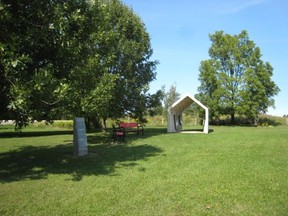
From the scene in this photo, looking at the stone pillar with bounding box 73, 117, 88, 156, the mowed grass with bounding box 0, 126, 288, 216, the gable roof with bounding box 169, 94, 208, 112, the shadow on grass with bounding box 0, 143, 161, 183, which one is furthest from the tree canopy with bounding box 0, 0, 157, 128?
the gable roof with bounding box 169, 94, 208, 112

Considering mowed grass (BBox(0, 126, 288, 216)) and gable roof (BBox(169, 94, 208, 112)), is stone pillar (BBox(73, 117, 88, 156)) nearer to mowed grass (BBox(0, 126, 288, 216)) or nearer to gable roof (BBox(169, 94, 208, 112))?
mowed grass (BBox(0, 126, 288, 216))

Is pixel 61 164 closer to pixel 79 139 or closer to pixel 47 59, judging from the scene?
pixel 79 139

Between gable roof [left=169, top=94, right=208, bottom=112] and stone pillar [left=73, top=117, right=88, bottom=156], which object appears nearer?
stone pillar [left=73, top=117, right=88, bottom=156]

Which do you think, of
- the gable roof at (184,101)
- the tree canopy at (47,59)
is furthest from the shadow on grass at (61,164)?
the gable roof at (184,101)

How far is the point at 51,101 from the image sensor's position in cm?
873

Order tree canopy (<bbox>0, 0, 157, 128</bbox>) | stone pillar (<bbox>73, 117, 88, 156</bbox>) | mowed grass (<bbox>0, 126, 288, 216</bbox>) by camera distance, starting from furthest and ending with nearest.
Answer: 1. stone pillar (<bbox>73, 117, 88, 156</bbox>)
2. tree canopy (<bbox>0, 0, 157, 128</bbox>)
3. mowed grass (<bbox>0, 126, 288, 216</bbox>)

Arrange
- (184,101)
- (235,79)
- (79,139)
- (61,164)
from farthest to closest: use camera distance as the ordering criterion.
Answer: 1. (235,79)
2. (184,101)
3. (79,139)
4. (61,164)

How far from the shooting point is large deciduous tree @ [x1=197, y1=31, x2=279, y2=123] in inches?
1795

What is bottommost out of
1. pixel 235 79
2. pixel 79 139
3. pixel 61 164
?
pixel 61 164

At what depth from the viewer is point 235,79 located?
47.3m

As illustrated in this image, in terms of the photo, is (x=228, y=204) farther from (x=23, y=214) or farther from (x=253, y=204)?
(x=23, y=214)

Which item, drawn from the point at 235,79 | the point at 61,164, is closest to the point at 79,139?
the point at 61,164

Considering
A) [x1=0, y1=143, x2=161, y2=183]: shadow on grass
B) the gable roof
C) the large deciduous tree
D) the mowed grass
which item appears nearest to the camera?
the mowed grass

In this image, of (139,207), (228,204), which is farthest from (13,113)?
(228,204)
